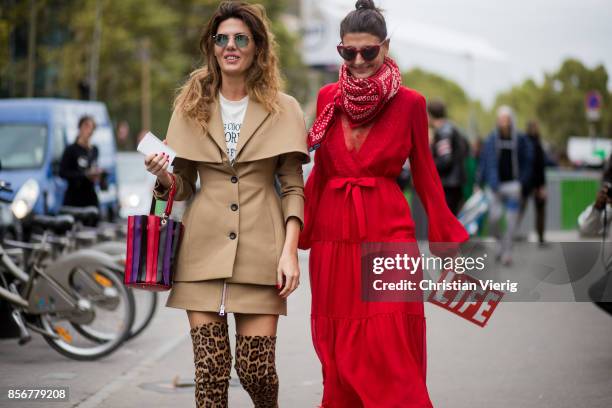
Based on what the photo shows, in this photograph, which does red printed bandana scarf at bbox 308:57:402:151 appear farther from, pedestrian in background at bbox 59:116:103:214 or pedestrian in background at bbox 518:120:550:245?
pedestrian in background at bbox 518:120:550:245

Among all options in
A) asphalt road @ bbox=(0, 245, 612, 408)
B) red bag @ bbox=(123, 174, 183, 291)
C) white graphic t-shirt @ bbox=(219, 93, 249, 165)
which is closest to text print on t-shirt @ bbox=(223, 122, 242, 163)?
white graphic t-shirt @ bbox=(219, 93, 249, 165)

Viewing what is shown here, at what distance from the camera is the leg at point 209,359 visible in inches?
183

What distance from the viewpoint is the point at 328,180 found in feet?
16.5

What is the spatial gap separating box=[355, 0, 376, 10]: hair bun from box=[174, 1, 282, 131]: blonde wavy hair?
1.40 ft

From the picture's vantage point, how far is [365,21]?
4.91 metres

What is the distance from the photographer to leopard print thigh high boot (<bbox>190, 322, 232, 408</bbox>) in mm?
4660

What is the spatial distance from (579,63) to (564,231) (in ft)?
171

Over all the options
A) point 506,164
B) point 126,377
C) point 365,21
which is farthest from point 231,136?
point 506,164

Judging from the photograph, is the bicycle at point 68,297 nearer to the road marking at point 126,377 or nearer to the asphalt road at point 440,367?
the asphalt road at point 440,367

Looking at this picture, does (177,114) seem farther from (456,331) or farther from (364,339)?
(456,331)

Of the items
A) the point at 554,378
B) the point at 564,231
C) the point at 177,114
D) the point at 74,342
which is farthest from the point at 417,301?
the point at 564,231

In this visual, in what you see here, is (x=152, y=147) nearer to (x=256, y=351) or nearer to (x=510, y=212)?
(x=256, y=351)

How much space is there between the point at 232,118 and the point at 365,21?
0.69 metres

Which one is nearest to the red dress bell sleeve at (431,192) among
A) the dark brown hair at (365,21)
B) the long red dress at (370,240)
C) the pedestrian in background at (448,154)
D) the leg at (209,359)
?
the long red dress at (370,240)
